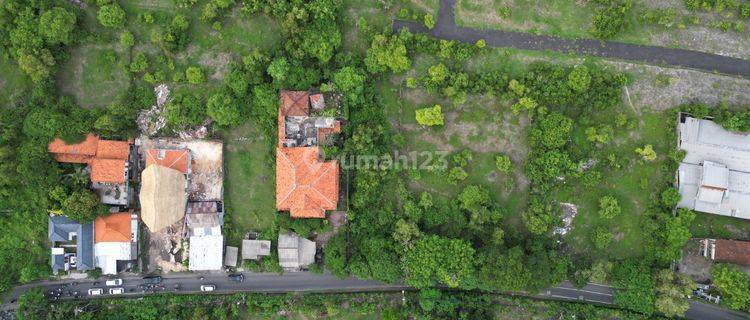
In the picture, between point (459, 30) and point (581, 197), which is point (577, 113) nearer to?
point (581, 197)

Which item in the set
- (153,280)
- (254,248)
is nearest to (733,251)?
(254,248)

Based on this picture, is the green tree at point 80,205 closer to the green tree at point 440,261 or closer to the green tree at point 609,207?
→ the green tree at point 440,261

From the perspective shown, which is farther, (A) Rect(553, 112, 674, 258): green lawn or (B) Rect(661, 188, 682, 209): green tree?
(A) Rect(553, 112, 674, 258): green lawn

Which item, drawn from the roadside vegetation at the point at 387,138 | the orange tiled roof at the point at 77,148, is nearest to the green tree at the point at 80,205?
the roadside vegetation at the point at 387,138

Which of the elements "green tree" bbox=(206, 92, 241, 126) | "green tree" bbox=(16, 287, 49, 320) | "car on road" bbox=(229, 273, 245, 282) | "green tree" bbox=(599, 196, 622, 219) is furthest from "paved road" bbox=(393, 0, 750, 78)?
"green tree" bbox=(16, 287, 49, 320)

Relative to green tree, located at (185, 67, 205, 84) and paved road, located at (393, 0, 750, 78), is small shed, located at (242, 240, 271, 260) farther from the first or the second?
paved road, located at (393, 0, 750, 78)

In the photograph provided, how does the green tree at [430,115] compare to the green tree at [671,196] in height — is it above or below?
above
